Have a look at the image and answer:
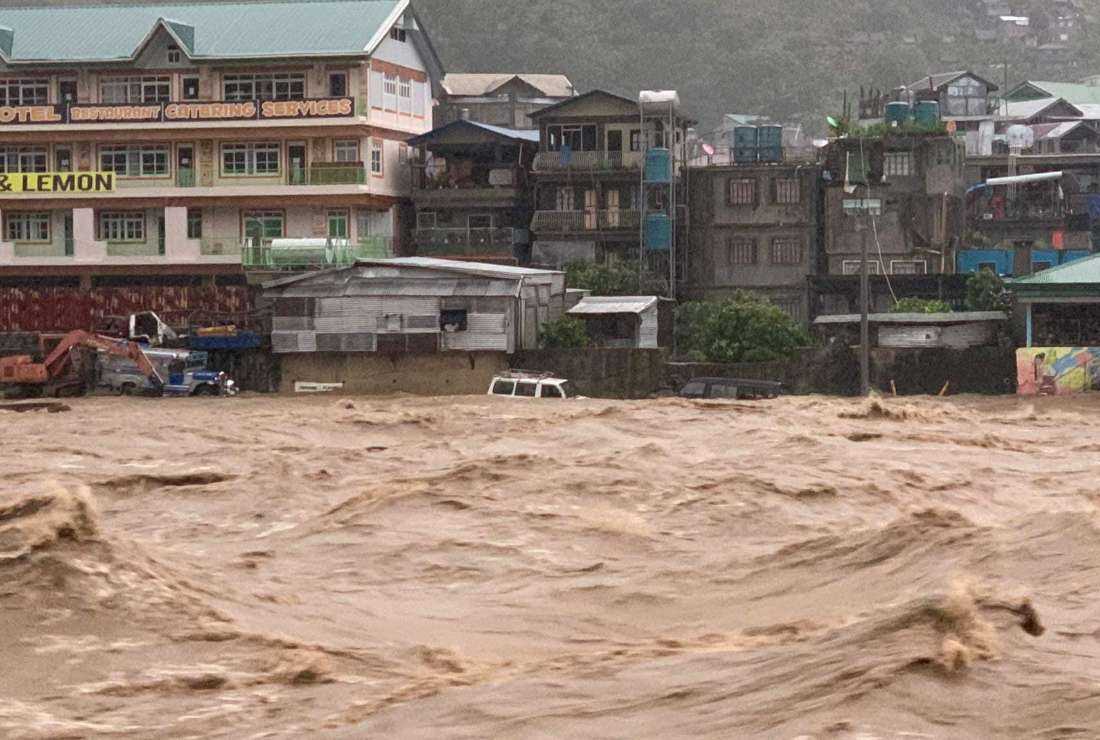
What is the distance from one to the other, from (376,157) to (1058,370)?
2474 cm

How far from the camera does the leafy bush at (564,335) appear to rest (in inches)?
2191

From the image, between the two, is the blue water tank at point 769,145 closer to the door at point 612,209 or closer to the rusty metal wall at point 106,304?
the door at point 612,209

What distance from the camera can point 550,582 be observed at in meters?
20.6

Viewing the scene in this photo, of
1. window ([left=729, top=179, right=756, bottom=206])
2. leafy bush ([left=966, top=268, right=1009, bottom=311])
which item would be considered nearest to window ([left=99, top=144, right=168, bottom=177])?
window ([left=729, top=179, right=756, bottom=206])

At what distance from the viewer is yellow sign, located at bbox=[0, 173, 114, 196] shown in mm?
64875

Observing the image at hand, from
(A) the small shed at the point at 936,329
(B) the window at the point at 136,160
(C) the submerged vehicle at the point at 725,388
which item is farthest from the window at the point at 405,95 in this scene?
(C) the submerged vehicle at the point at 725,388

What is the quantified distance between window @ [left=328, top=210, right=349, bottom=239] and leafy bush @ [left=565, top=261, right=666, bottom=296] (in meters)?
7.51

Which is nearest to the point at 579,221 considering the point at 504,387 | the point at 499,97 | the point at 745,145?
the point at 745,145

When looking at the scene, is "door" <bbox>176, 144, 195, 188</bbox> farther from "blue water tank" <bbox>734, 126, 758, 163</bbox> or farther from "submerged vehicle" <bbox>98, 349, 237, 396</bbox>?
"blue water tank" <bbox>734, 126, 758, 163</bbox>

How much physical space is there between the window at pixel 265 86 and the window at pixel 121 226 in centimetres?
499

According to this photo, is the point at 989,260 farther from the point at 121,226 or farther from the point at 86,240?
the point at 86,240

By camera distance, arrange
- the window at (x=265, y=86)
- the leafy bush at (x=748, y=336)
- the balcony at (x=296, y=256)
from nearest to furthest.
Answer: the leafy bush at (x=748, y=336) → the balcony at (x=296, y=256) → the window at (x=265, y=86)

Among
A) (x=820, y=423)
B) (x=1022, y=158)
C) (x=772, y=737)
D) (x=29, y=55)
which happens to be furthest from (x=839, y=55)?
(x=772, y=737)

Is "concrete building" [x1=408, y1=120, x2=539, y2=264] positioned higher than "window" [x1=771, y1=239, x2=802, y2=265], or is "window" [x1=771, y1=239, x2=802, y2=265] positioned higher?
"concrete building" [x1=408, y1=120, x2=539, y2=264]
